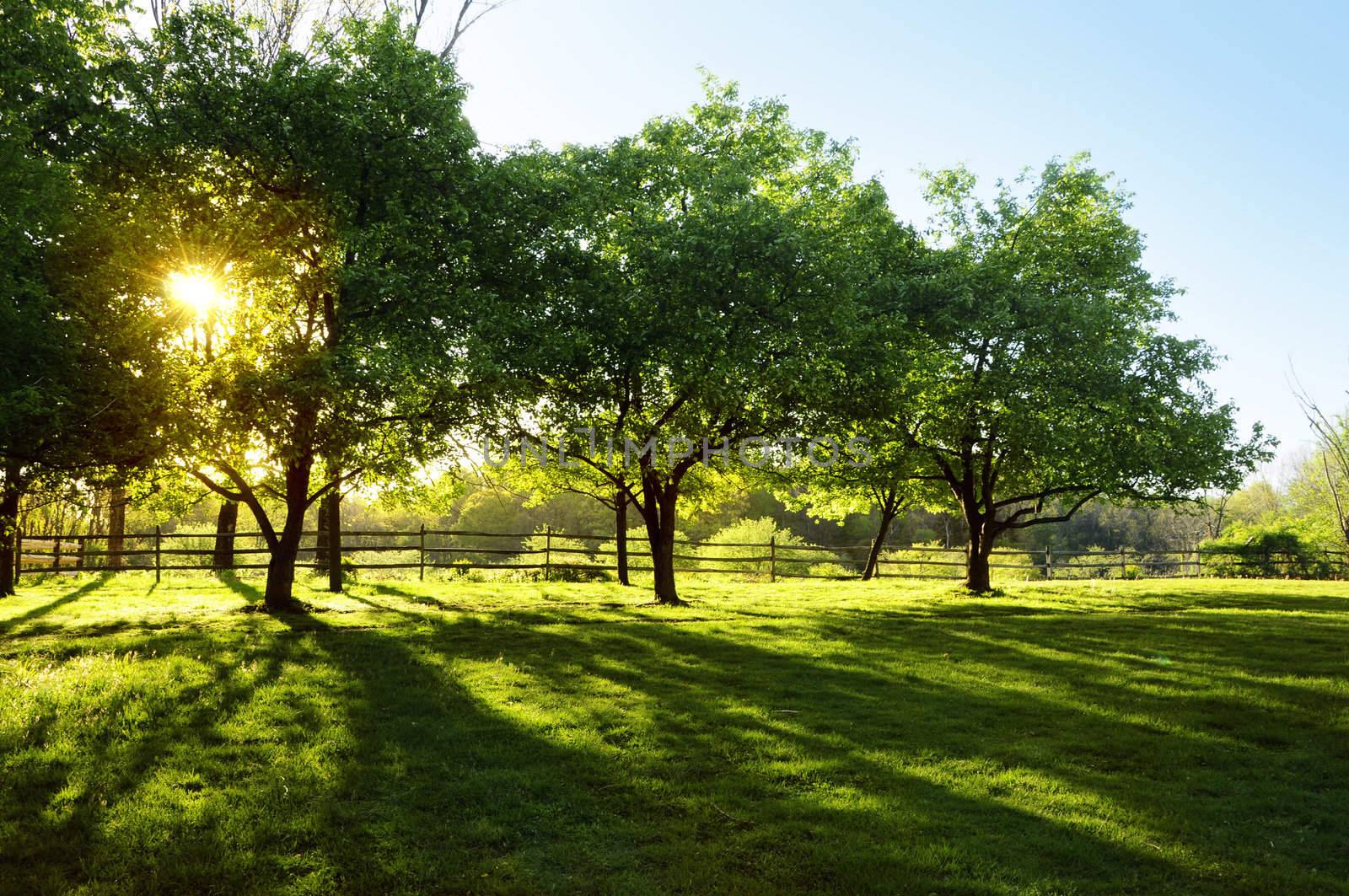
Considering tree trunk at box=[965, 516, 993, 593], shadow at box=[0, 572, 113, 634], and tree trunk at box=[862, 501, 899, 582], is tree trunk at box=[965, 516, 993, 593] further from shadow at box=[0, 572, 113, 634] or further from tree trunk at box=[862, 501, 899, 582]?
shadow at box=[0, 572, 113, 634]

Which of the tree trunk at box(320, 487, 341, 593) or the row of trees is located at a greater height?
the row of trees

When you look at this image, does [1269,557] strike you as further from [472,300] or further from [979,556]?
[472,300]

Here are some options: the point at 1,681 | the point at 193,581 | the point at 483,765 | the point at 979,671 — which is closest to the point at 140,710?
the point at 1,681

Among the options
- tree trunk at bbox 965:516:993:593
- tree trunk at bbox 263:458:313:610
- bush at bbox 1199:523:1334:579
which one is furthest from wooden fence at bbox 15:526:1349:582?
tree trunk at bbox 965:516:993:593

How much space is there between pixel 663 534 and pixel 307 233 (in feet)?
33.4

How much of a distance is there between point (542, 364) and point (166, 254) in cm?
632

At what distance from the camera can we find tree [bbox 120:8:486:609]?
13.4 metres

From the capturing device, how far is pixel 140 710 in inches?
312

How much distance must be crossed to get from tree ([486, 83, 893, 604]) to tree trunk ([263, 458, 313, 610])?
4.52m

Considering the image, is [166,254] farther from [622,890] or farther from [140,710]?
[622,890]

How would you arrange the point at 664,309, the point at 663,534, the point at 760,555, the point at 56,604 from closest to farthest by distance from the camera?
the point at 664,309 < the point at 56,604 < the point at 663,534 < the point at 760,555

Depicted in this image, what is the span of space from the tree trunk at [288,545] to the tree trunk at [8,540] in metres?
4.16

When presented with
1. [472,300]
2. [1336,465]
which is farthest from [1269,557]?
[472,300]

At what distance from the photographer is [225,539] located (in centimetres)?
2680
